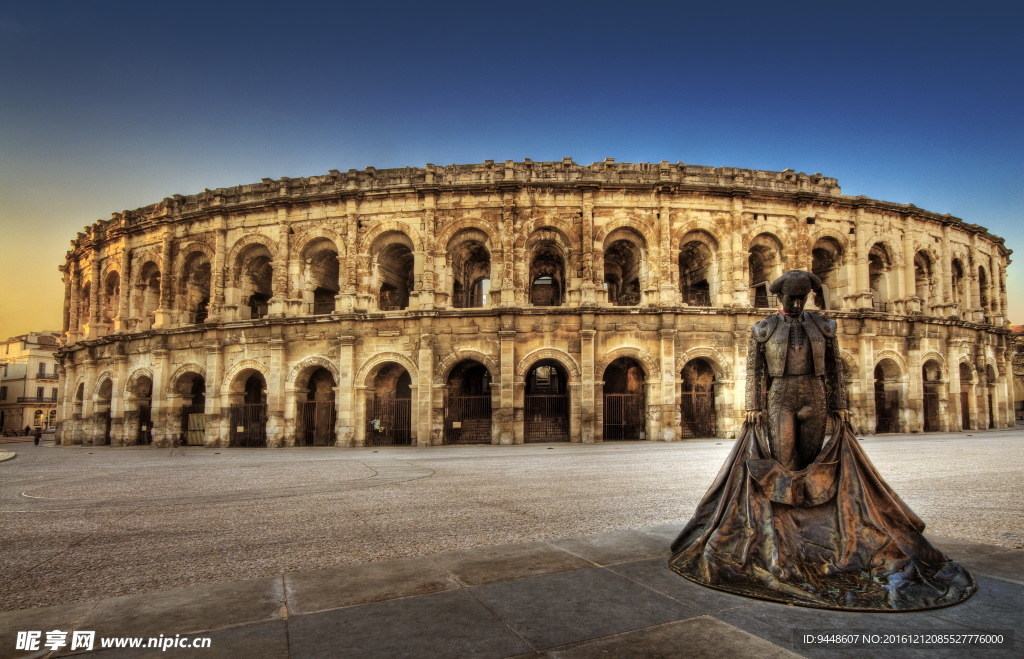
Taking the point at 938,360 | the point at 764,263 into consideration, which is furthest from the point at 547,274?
the point at 938,360

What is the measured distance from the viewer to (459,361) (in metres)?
19.6

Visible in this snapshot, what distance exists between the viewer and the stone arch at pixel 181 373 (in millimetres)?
21605

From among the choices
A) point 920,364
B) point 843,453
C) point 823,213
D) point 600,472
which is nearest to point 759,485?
point 843,453

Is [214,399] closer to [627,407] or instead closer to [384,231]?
[384,231]

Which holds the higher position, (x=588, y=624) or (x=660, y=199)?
(x=660, y=199)

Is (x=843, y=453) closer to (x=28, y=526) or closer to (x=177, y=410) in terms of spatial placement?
(x=28, y=526)

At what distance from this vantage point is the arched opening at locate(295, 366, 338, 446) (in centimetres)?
2058

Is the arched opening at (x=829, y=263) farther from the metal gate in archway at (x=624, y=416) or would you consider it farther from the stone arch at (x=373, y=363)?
the stone arch at (x=373, y=363)

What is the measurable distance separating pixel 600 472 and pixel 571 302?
32.7ft

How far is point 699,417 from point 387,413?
12.3 meters

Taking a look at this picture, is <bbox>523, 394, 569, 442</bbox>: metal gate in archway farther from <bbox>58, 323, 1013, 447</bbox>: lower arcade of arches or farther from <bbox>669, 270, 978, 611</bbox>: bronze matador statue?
<bbox>669, 270, 978, 611</bbox>: bronze matador statue

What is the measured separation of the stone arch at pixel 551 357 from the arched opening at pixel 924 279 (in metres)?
16.2

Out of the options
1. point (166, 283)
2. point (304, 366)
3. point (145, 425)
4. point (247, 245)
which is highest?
point (247, 245)

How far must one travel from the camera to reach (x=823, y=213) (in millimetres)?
21344
